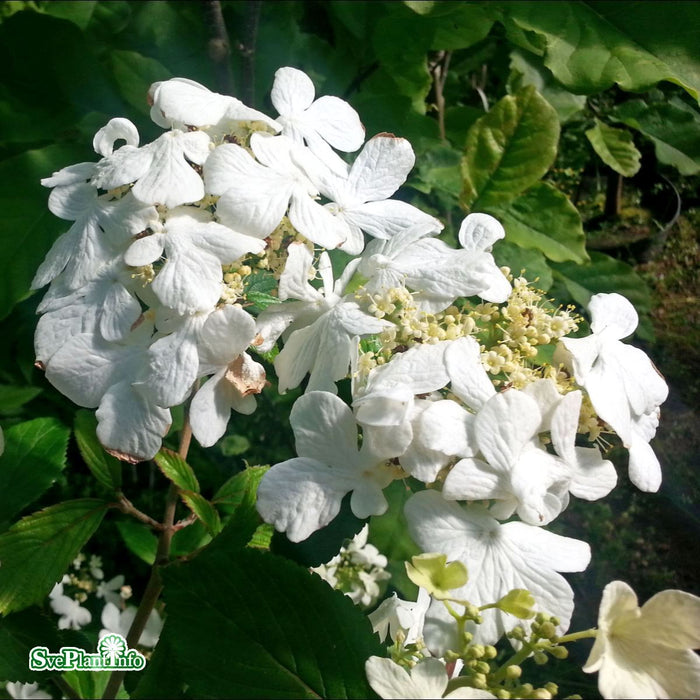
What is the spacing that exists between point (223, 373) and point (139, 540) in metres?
0.54

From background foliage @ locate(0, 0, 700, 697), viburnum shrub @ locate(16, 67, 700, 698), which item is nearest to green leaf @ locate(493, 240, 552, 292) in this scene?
background foliage @ locate(0, 0, 700, 697)

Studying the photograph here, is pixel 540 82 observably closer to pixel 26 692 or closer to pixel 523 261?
pixel 523 261

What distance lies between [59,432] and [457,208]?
0.60m

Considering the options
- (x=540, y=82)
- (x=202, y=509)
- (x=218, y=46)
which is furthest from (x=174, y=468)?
(x=540, y=82)

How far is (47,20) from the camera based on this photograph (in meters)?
0.95

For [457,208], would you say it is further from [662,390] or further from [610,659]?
[610,659]

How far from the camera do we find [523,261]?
2.85ft

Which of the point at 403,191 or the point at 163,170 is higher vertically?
the point at 163,170

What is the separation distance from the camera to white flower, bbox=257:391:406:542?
440mm

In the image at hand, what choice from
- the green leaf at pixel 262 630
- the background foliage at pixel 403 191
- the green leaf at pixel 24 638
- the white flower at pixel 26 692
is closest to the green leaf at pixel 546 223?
the background foliage at pixel 403 191

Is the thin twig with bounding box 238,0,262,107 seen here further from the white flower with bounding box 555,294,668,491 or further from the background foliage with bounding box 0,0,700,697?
the white flower with bounding box 555,294,668,491

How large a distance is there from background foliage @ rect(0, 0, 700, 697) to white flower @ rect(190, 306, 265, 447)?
0.09 m

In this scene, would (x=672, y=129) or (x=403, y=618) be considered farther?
(x=672, y=129)

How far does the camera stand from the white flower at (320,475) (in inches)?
17.3
